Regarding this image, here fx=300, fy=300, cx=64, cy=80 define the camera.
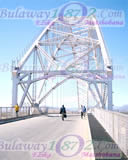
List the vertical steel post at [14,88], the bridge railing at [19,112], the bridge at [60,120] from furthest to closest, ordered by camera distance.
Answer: the vertical steel post at [14,88]
the bridge railing at [19,112]
the bridge at [60,120]

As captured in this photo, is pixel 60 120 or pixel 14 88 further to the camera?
pixel 14 88

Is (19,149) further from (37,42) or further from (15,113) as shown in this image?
(37,42)

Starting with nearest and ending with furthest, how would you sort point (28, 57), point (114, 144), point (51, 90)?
1. point (114, 144)
2. point (28, 57)
3. point (51, 90)

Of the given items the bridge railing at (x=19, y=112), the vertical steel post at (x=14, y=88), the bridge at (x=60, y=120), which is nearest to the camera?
the bridge at (x=60, y=120)

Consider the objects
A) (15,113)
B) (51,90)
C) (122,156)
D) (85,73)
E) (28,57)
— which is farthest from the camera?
(51,90)

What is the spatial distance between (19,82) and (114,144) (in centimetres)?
2988

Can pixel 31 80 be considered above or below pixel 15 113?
above

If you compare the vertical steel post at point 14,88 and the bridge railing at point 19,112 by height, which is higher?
the vertical steel post at point 14,88

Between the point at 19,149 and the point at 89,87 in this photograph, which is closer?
the point at 19,149

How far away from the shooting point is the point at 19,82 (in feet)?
123

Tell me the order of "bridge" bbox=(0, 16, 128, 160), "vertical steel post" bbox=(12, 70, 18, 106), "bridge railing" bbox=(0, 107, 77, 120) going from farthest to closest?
"vertical steel post" bbox=(12, 70, 18, 106) < "bridge railing" bbox=(0, 107, 77, 120) < "bridge" bbox=(0, 16, 128, 160)

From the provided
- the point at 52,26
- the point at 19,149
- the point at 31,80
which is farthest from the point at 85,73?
the point at 19,149

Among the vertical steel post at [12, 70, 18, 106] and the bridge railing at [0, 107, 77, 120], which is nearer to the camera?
the bridge railing at [0, 107, 77, 120]

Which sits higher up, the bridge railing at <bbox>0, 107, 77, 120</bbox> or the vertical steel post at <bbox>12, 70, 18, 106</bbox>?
the vertical steel post at <bbox>12, 70, 18, 106</bbox>
